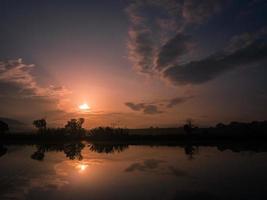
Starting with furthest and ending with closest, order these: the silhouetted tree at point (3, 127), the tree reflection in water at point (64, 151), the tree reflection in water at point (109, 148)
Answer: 1. the silhouetted tree at point (3, 127)
2. the tree reflection in water at point (109, 148)
3. the tree reflection in water at point (64, 151)

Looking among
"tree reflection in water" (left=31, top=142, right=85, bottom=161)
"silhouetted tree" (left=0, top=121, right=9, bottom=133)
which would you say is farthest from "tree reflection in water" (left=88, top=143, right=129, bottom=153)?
"silhouetted tree" (left=0, top=121, right=9, bottom=133)

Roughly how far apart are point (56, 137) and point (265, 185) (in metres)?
101

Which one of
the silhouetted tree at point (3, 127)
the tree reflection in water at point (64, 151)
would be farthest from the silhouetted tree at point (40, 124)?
the tree reflection in water at point (64, 151)

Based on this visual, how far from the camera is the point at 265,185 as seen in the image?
18.7 metres

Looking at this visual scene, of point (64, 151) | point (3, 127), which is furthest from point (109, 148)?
point (3, 127)

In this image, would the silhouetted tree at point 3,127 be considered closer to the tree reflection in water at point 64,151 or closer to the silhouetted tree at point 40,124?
the silhouetted tree at point 40,124

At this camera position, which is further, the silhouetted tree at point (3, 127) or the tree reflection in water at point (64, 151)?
the silhouetted tree at point (3, 127)

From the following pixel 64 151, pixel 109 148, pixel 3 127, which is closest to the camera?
pixel 64 151

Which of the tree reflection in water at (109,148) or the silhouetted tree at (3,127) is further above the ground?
the silhouetted tree at (3,127)

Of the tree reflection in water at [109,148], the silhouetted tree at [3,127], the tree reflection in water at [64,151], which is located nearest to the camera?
the tree reflection in water at [64,151]

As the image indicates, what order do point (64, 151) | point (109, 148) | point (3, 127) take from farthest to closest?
point (3, 127) < point (109, 148) < point (64, 151)

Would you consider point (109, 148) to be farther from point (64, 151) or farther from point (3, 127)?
point (3, 127)

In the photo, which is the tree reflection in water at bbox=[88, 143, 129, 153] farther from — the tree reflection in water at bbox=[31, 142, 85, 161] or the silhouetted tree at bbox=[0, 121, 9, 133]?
the silhouetted tree at bbox=[0, 121, 9, 133]

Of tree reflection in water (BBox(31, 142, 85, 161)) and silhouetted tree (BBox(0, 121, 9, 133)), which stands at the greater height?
silhouetted tree (BBox(0, 121, 9, 133))
